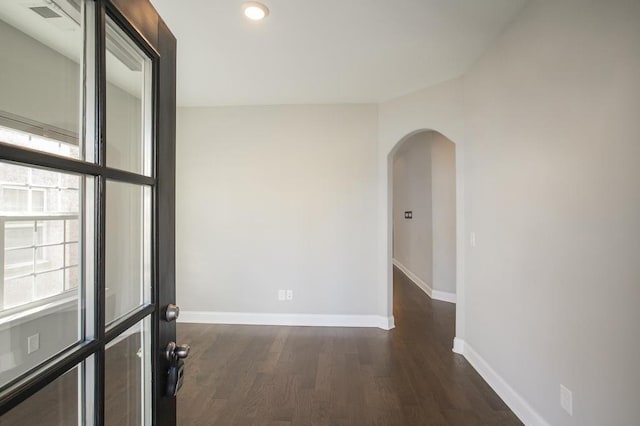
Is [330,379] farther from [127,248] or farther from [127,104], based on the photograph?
[127,104]

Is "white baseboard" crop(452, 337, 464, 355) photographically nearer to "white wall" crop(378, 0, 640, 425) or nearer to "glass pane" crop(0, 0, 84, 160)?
"white wall" crop(378, 0, 640, 425)

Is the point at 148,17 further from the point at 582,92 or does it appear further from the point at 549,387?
the point at 549,387

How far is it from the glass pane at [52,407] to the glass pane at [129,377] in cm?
8

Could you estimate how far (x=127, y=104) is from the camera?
2.59ft

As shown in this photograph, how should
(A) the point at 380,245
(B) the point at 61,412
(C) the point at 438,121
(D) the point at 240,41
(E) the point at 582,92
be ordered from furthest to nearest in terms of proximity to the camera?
(A) the point at 380,245, (C) the point at 438,121, (D) the point at 240,41, (E) the point at 582,92, (B) the point at 61,412

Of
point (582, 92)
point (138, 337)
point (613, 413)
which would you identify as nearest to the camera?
point (138, 337)

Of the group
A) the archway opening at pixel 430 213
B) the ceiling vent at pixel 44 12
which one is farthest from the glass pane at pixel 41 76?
the archway opening at pixel 430 213

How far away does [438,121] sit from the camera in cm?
323

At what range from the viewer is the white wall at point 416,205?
5.38 m

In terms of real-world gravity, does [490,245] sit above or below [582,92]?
below

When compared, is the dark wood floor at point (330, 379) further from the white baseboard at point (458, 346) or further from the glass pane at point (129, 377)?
the glass pane at point (129, 377)

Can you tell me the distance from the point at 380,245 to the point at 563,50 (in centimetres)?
249

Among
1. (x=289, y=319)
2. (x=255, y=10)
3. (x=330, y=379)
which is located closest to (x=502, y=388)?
(x=330, y=379)

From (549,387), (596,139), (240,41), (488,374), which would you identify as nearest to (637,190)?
(596,139)
